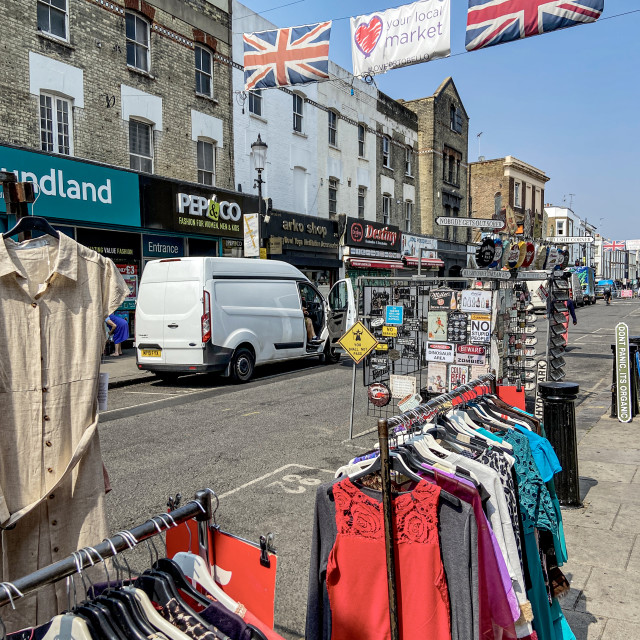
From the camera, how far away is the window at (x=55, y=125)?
13570mm

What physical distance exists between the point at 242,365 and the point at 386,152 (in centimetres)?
2009

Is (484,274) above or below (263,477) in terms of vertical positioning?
above

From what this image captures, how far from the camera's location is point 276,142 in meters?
21.1

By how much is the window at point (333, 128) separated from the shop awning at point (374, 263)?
506cm

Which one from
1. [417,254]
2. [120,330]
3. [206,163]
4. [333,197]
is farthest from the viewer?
[417,254]

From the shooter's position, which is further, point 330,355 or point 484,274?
point 330,355

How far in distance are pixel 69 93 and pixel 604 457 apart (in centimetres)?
1380

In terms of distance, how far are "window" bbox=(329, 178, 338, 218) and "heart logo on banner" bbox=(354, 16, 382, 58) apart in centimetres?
1553

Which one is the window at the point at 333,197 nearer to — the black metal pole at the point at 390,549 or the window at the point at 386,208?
the window at the point at 386,208

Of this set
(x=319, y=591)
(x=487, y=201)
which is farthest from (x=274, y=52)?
(x=487, y=201)

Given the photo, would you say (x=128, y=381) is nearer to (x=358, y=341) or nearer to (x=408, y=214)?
(x=358, y=341)

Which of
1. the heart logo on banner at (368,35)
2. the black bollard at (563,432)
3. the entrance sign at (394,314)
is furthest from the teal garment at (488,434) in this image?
the heart logo on banner at (368,35)

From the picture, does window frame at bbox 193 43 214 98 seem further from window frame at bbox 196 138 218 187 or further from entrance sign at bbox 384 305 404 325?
entrance sign at bbox 384 305 404 325

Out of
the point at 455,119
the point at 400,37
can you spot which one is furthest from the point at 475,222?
the point at 455,119
